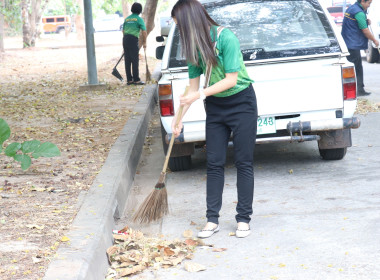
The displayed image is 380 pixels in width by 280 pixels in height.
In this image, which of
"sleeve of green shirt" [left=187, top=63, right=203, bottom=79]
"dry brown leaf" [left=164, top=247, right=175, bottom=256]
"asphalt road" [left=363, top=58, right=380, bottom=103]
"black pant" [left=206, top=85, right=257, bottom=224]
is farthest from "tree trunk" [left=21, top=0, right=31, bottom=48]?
"dry brown leaf" [left=164, top=247, right=175, bottom=256]

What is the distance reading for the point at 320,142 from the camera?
279 inches

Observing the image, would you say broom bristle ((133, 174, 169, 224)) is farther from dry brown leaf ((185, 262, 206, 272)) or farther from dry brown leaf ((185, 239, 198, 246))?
dry brown leaf ((185, 262, 206, 272))

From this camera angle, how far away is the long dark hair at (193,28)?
476 cm

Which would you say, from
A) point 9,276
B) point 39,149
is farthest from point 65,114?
point 9,276

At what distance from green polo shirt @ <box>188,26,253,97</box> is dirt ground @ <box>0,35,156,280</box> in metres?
1.51

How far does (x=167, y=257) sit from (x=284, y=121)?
99.5 inches

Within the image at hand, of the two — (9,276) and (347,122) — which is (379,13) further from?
(9,276)

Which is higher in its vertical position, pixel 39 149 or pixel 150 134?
pixel 39 149

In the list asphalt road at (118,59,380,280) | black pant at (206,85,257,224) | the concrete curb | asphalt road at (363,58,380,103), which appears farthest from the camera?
asphalt road at (363,58,380,103)

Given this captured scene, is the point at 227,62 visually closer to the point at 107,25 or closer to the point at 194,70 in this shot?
the point at 194,70

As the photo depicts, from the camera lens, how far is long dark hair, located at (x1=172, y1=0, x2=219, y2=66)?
4758 millimetres

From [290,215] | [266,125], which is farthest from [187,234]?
[266,125]

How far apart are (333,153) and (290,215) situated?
2.02 metres

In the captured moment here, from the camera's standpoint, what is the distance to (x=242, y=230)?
5.06 meters
